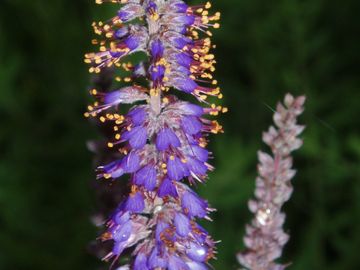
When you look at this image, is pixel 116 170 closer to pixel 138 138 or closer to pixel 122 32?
pixel 138 138

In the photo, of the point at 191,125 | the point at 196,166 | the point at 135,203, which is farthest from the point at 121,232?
the point at 191,125

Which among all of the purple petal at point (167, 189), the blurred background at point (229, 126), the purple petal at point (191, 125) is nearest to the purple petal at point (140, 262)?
the purple petal at point (167, 189)

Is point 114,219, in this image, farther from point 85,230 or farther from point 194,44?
point 85,230

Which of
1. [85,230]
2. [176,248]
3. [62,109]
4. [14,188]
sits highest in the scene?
[62,109]

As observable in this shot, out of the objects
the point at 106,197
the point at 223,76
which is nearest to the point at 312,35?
the point at 223,76

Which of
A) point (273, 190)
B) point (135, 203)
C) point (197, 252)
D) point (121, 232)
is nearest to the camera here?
point (135, 203)

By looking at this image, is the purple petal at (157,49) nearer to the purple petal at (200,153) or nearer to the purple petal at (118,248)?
the purple petal at (200,153)
